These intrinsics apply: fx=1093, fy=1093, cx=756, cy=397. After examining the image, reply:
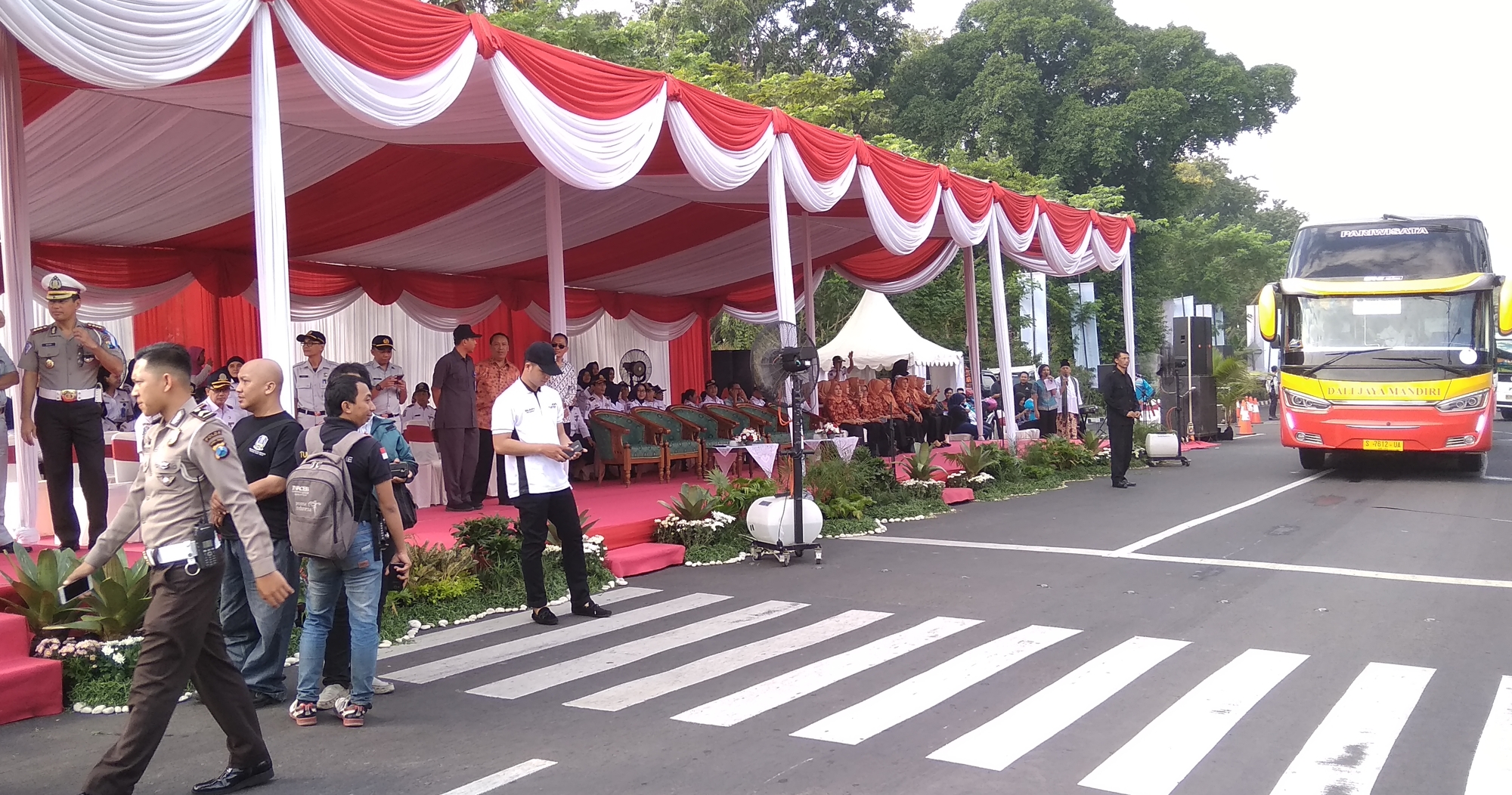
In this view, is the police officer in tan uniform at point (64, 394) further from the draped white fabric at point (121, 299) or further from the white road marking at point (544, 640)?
the draped white fabric at point (121, 299)

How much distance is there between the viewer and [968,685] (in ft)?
18.1

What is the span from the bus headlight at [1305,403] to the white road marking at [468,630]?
10.9 meters

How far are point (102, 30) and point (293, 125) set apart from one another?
403cm

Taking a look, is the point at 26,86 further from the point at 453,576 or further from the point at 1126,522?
the point at 1126,522

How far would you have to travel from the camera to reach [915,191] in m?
13.6

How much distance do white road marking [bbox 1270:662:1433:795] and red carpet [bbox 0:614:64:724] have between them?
5.49m

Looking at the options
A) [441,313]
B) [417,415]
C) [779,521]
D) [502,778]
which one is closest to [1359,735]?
[502,778]

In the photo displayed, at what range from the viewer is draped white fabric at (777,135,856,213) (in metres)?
11.5

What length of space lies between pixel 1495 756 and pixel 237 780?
4.96m

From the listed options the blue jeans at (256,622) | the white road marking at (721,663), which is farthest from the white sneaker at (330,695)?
the white road marking at (721,663)

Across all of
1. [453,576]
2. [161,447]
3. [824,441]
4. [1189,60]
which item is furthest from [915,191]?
[1189,60]

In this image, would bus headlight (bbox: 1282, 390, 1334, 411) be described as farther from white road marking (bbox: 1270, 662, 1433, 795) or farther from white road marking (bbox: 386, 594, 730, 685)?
white road marking (bbox: 386, 594, 730, 685)

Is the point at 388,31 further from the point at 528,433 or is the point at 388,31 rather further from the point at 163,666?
the point at 163,666

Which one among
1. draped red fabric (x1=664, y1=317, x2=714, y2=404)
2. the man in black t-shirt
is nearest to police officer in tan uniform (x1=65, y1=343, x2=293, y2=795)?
the man in black t-shirt
